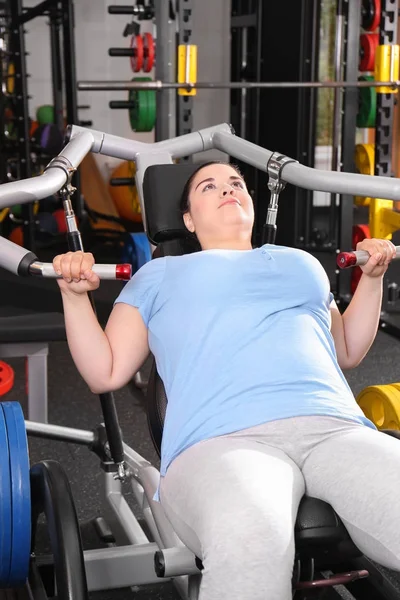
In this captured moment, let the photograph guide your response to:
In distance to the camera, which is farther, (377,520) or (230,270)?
(230,270)

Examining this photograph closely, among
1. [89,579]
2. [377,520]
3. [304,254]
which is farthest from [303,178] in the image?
[89,579]

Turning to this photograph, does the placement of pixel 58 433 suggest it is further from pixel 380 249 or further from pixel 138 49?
pixel 138 49

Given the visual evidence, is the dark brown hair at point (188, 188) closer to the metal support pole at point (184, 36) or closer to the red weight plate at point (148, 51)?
the metal support pole at point (184, 36)

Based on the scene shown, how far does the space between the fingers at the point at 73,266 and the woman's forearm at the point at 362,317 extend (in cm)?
55

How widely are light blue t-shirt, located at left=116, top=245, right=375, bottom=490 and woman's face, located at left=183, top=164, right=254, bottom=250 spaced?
0.24 ft

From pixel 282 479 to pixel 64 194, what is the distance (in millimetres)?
698

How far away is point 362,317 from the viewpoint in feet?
5.52

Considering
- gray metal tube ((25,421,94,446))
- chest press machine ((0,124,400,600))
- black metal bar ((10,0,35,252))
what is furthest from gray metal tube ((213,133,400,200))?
black metal bar ((10,0,35,252))

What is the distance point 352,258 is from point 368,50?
3.02m

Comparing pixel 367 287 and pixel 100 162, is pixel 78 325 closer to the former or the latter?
pixel 367 287

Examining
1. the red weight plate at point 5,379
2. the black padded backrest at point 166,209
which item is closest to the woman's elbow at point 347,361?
the black padded backrest at point 166,209

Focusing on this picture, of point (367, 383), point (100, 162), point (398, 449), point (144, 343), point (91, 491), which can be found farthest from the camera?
point (100, 162)

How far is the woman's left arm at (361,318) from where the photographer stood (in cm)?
160

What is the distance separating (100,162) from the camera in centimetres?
673
